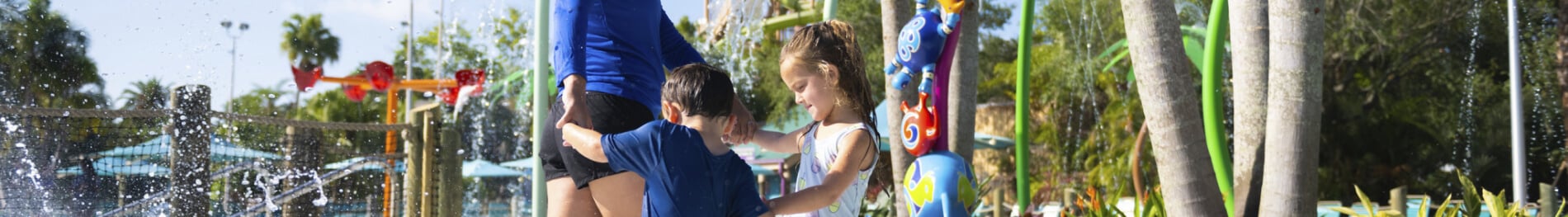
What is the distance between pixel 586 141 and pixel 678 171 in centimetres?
19

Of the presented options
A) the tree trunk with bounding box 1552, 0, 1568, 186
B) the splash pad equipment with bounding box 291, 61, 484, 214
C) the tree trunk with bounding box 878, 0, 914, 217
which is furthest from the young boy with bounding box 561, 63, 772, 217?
the splash pad equipment with bounding box 291, 61, 484, 214

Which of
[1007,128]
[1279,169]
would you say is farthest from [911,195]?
[1007,128]

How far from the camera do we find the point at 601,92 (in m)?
2.62

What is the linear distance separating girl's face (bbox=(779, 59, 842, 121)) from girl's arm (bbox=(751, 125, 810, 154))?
5.3 inches

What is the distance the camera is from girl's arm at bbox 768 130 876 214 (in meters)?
2.51

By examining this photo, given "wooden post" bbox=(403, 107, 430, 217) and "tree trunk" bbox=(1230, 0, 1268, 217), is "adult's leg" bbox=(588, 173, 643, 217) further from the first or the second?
"wooden post" bbox=(403, 107, 430, 217)

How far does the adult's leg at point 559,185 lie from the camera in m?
2.63

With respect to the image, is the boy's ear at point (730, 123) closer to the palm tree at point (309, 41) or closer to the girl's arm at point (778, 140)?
the girl's arm at point (778, 140)

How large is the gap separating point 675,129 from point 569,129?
0.22m

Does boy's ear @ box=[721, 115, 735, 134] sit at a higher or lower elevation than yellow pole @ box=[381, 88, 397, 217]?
higher

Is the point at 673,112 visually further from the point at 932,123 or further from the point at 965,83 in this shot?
the point at 965,83

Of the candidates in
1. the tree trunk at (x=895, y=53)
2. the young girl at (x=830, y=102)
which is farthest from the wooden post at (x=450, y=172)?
the young girl at (x=830, y=102)

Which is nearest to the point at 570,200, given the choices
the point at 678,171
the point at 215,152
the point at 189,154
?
the point at 678,171

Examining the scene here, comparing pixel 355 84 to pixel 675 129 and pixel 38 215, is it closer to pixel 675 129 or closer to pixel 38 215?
pixel 38 215
